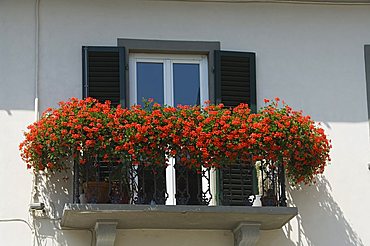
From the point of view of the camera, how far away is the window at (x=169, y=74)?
12430mm

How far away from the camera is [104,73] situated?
40.9 feet

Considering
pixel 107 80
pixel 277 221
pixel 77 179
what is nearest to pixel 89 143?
pixel 77 179

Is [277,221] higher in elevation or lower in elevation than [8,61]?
lower

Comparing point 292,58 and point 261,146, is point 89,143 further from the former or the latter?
point 292,58

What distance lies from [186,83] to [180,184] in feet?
4.43

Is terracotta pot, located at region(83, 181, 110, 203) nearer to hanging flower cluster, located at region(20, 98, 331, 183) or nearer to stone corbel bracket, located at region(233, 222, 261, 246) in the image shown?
hanging flower cluster, located at region(20, 98, 331, 183)

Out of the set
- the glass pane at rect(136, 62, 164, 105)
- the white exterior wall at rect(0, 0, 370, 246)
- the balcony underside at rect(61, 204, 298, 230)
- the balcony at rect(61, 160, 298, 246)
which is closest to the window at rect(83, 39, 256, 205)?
the glass pane at rect(136, 62, 164, 105)

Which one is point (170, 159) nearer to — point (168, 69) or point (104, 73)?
point (168, 69)

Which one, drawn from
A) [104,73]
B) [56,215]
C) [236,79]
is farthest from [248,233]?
[104,73]

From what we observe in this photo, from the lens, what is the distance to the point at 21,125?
12164mm

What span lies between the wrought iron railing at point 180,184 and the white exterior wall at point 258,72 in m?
0.42

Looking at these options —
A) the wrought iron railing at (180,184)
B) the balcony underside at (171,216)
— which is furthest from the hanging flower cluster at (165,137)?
the balcony underside at (171,216)

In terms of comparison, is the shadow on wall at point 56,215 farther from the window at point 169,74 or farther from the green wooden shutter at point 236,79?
the green wooden shutter at point 236,79

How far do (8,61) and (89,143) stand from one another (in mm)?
1691
